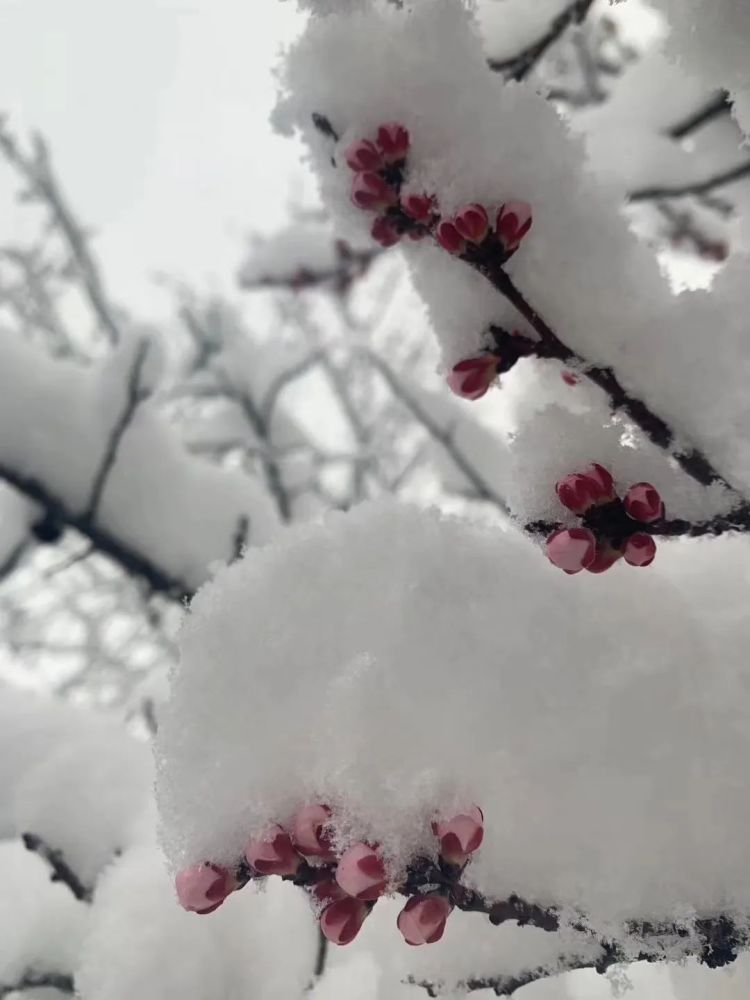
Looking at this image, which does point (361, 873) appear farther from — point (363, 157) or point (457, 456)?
point (457, 456)

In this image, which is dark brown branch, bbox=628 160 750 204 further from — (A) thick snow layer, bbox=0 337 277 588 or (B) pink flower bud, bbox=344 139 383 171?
(A) thick snow layer, bbox=0 337 277 588

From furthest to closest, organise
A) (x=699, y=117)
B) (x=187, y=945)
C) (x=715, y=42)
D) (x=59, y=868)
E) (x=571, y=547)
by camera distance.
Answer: (x=699, y=117)
(x=59, y=868)
(x=187, y=945)
(x=715, y=42)
(x=571, y=547)

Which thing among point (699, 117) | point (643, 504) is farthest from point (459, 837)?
point (699, 117)

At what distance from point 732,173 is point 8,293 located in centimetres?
452

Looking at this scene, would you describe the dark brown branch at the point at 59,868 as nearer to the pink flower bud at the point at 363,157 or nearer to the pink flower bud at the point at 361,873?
the pink flower bud at the point at 361,873

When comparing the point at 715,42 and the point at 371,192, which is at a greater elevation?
the point at 715,42

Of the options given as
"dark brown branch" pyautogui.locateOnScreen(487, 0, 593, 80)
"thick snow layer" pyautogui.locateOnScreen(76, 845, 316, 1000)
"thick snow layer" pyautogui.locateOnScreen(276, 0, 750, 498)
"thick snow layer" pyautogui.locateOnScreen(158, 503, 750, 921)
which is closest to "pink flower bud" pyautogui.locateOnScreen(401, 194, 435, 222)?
"thick snow layer" pyautogui.locateOnScreen(276, 0, 750, 498)

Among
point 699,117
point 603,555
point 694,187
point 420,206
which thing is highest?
point 699,117

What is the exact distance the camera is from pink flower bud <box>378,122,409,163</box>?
816 millimetres

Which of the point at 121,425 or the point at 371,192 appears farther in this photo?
the point at 121,425

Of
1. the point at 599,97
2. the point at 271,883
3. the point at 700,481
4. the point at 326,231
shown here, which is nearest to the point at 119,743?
the point at 271,883

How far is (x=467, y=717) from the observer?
698 mm

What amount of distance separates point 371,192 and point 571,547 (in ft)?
1.34

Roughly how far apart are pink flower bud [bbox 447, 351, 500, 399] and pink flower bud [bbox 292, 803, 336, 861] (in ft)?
1.34
